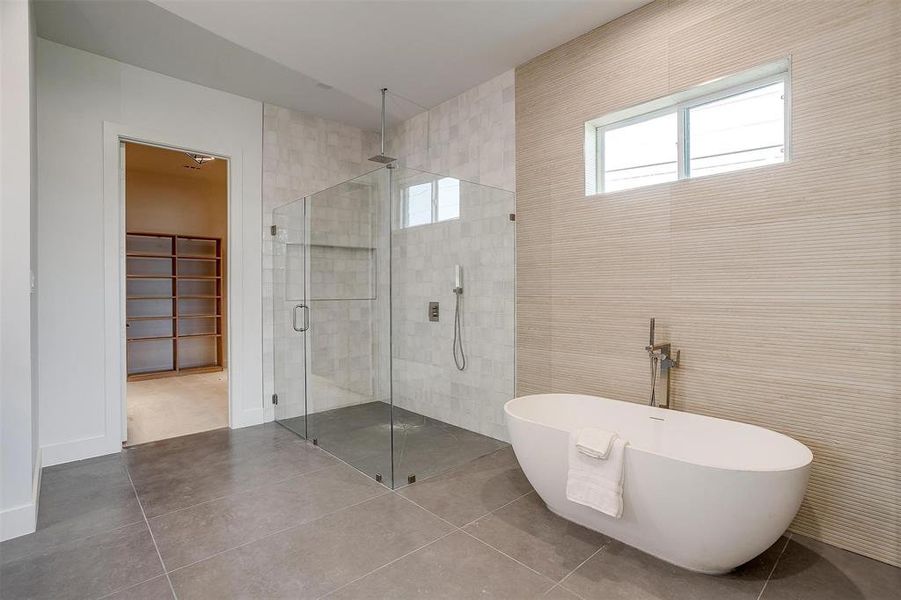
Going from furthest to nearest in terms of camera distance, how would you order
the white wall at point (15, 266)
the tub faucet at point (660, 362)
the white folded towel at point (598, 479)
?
the tub faucet at point (660, 362) → the white wall at point (15, 266) → the white folded towel at point (598, 479)

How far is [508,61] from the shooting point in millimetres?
A: 3102

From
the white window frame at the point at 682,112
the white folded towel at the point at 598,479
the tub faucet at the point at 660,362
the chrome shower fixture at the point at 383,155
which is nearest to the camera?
the white folded towel at the point at 598,479

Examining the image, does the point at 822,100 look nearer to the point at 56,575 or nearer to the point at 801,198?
the point at 801,198

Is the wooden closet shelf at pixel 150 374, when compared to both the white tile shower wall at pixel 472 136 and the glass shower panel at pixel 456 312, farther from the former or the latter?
the glass shower panel at pixel 456 312

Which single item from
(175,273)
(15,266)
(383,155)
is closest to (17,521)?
(15,266)

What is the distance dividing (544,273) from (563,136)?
91 centimetres

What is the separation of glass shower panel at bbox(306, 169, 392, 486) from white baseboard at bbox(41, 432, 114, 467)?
4.39 feet

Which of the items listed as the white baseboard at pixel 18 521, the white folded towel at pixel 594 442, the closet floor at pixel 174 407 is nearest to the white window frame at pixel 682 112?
the white folded towel at pixel 594 442

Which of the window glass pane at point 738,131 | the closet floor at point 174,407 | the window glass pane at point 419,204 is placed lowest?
the closet floor at point 174,407

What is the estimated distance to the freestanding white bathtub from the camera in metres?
1.56

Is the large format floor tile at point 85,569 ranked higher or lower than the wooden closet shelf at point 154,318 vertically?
lower

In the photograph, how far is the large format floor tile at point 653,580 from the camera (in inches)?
64.4

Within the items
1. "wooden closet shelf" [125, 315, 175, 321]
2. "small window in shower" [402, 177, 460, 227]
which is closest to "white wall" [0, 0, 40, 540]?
"small window in shower" [402, 177, 460, 227]

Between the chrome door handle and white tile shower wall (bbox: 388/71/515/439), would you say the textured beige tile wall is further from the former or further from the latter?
the chrome door handle
